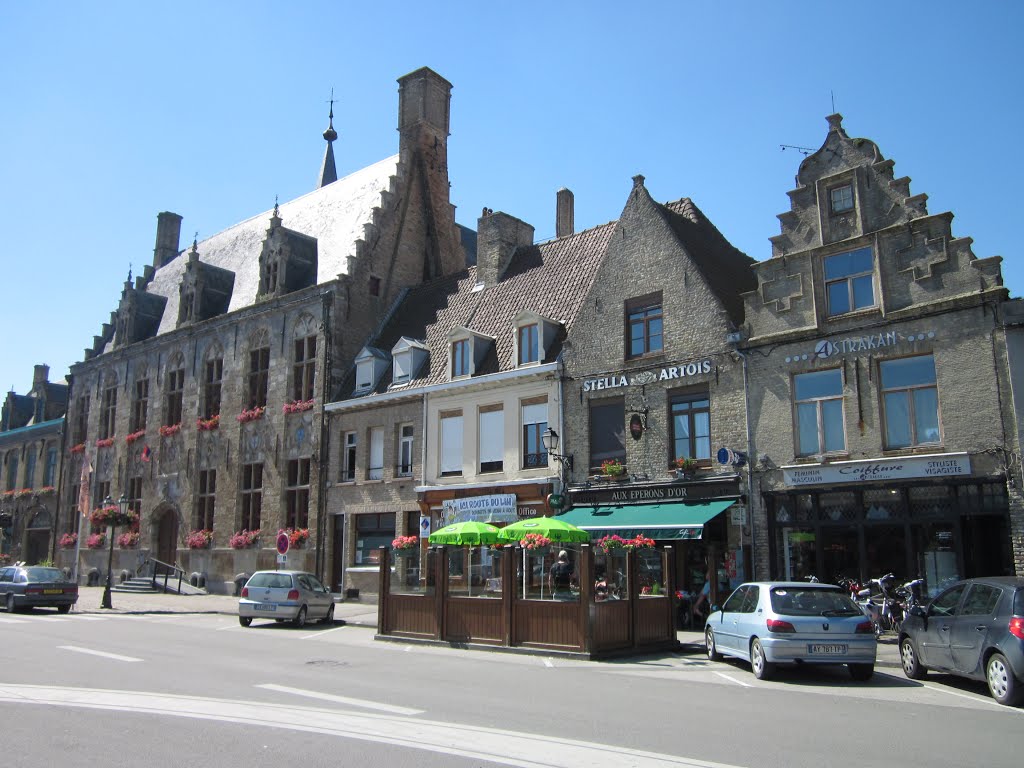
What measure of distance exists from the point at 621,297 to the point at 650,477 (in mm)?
4913

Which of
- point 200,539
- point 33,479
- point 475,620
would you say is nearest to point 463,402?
point 475,620

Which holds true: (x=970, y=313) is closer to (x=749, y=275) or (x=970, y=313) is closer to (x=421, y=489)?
(x=749, y=275)

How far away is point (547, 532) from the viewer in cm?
1694

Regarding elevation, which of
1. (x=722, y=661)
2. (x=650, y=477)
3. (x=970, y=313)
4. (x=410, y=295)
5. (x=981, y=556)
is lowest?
(x=722, y=661)

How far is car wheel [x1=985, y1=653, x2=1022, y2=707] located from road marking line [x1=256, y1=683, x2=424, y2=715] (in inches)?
266

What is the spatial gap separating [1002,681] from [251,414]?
27.6 meters

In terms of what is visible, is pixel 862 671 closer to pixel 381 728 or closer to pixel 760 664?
pixel 760 664

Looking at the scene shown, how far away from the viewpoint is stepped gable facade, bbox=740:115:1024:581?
667 inches

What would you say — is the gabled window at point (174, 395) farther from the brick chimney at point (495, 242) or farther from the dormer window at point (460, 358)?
the dormer window at point (460, 358)

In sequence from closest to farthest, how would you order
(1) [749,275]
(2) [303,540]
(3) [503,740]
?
1. (3) [503,740]
2. (1) [749,275]
3. (2) [303,540]

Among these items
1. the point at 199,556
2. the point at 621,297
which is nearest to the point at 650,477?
the point at 621,297

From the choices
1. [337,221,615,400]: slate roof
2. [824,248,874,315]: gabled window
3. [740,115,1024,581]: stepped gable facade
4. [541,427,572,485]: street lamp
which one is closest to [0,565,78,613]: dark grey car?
[337,221,615,400]: slate roof

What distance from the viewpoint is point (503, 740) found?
7.65 m

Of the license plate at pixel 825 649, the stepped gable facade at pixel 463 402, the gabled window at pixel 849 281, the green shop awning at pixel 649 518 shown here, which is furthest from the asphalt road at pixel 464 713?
the stepped gable facade at pixel 463 402
